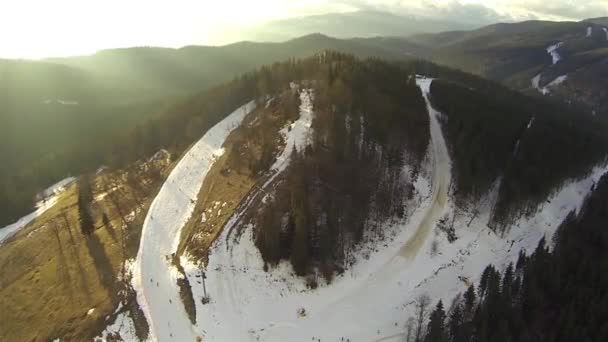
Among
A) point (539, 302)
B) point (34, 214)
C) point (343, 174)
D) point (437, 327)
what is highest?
point (343, 174)

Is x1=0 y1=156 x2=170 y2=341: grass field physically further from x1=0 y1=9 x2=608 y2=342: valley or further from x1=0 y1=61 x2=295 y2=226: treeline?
x1=0 y1=61 x2=295 y2=226: treeline

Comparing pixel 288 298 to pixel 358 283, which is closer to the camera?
pixel 288 298

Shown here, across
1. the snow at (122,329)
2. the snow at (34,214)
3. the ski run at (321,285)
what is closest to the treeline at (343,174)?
the ski run at (321,285)

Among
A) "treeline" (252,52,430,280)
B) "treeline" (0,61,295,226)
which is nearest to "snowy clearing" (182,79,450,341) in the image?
"treeline" (252,52,430,280)

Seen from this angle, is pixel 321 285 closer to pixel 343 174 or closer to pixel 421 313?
pixel 421 313

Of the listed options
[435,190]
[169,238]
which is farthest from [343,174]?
[169,238]

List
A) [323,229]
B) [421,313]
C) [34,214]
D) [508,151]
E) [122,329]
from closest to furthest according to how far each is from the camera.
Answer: [122,329], [421,313], [323,229], [34,214], [508,151]

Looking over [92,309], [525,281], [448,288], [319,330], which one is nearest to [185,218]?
[92,309]

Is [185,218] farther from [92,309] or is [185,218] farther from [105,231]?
[92,309]
